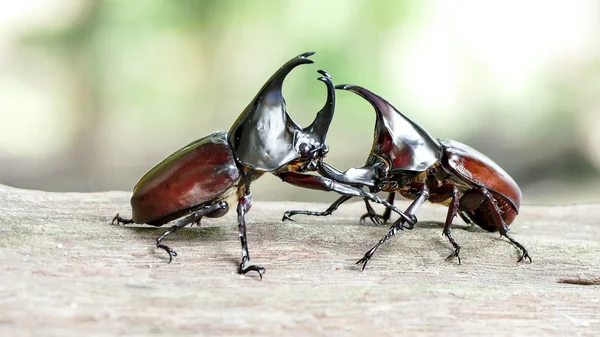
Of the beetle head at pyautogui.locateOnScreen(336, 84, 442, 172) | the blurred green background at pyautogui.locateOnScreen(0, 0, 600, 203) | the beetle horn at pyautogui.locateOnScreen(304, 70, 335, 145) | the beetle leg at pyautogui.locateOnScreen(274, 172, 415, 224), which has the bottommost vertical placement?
the blurred green background at pyautogui.locateOnScreen(0, 0, 600, 203)

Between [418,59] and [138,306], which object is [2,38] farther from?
[138,306]

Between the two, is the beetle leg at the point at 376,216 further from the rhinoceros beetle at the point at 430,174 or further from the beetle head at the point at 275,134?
the beetle head at the point at 275,134

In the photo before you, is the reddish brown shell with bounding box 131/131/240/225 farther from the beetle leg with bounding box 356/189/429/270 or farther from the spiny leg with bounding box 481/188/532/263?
the spiny leg with bounding box 481/188/532/263

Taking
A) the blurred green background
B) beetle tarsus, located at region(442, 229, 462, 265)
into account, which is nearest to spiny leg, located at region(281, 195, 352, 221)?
beetle tarsus, located at region(442, 229, 462, 265)

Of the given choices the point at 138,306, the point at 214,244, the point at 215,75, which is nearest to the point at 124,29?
the point at 215,75

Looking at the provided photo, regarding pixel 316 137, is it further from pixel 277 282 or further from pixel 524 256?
pixel 524 256

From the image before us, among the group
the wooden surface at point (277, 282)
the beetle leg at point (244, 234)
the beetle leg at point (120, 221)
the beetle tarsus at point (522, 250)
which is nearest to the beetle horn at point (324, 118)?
the beetle leg at point (244, 234)
